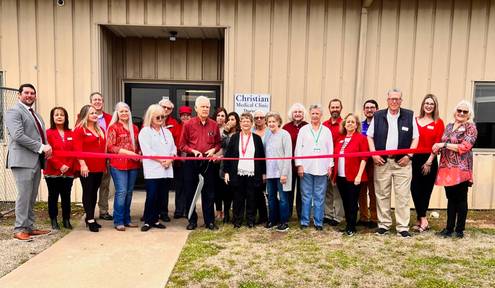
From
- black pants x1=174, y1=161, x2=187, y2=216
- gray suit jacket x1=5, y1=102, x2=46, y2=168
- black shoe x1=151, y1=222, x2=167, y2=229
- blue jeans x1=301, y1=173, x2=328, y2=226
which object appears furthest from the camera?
black pants x1=174, y1=161, x2=187, y2=216

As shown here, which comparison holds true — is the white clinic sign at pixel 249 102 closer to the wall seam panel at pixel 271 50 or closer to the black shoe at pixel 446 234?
the wall seam panel at pixel 271 50

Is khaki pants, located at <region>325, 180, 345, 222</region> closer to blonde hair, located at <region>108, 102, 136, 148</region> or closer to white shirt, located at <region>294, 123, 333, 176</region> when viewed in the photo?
white shirt, located at <region>294, 123, 333, 176</region>

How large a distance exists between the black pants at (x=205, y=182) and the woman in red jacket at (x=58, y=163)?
1437 millimetres

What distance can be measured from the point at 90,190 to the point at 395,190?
3.83 m

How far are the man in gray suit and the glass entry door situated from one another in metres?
3.03

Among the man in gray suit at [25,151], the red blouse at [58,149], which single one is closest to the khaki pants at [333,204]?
the red blouse at [58,149]

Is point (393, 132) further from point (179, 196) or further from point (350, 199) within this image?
point (179, 196)

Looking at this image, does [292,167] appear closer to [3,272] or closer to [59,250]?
[59,250]

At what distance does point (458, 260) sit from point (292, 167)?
2.13 metres

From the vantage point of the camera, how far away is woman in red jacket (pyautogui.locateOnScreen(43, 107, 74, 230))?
4.68m

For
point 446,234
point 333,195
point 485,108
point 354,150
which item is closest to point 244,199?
point 333,195

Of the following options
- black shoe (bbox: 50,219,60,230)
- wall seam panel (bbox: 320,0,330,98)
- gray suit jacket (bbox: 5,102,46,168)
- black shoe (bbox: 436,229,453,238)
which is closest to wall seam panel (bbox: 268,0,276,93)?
wall seam panel (bbox: 320,0,330,98)

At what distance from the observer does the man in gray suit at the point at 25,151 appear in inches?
167

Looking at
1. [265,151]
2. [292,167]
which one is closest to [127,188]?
[265,151]
